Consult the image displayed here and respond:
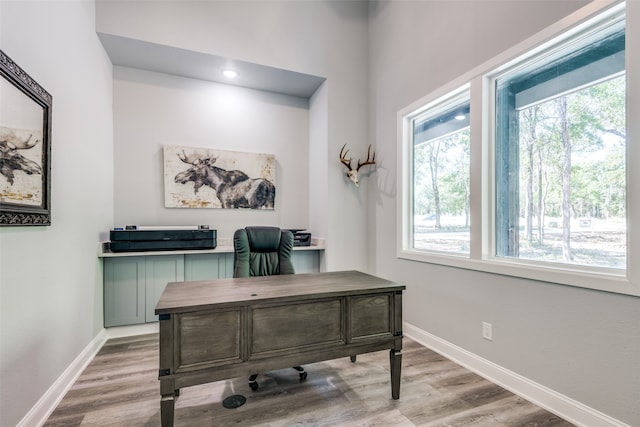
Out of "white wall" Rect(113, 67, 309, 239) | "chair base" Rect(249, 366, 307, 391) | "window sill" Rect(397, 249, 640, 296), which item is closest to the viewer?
"window sill" Rect(397, 249, 640, 296)

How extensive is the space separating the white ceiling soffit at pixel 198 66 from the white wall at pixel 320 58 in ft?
0.29

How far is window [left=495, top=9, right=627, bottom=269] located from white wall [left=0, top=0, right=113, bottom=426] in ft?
9.84

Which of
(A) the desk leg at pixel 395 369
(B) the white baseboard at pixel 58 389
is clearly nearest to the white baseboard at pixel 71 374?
(B) the white baseboard at pixel 58 389

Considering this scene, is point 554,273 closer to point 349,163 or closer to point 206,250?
point 349,163

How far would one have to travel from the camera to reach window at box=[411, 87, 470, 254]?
263cm

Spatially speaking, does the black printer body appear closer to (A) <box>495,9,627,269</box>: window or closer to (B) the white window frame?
(B) the white window frame

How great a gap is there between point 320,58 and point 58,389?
12.3ft

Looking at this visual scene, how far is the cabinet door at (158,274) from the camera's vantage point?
3039 millimetres

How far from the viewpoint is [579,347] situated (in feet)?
5.68

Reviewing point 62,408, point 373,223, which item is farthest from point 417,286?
point 62,408

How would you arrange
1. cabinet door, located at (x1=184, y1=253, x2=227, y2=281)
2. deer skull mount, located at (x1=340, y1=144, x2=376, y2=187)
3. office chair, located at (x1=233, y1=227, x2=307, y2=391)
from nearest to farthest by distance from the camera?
office chair, located at (x1=233, y1=227, x2=307, y2=391) < cabinet door, located at (x1=184, y1=253, x2=227, y2=281) < deer skull mount, located at (x1=340, y1=144, x2=376, y2=187)

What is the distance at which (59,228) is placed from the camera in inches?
78.5

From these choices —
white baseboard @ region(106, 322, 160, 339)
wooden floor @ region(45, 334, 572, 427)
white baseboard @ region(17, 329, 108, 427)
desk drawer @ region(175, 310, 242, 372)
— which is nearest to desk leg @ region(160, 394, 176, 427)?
desk drawer @ region(175, 310, 242, 372)

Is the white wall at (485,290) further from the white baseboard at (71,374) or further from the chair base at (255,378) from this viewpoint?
the white baseboard at (71,374)
